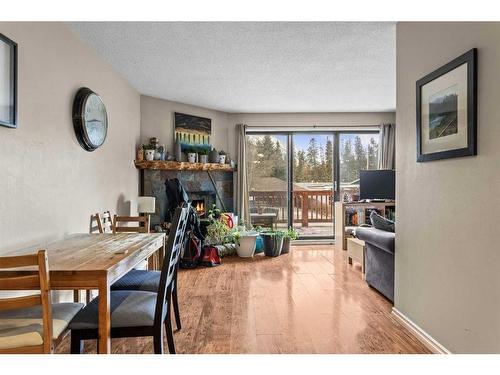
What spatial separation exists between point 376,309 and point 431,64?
2016 mm

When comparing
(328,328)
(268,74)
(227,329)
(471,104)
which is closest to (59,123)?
(227,329)

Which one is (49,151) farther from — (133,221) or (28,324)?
(28,324)

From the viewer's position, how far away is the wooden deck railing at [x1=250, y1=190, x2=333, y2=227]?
6698mm

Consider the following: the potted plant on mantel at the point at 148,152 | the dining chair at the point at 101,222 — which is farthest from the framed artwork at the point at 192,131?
the dining chair at the point at 101,222

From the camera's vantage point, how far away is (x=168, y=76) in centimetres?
435

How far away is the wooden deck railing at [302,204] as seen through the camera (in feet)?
22.0

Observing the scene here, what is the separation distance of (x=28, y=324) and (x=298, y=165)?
5535mm

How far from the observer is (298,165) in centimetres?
670

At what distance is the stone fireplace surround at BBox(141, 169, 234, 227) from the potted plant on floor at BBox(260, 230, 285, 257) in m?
1.23

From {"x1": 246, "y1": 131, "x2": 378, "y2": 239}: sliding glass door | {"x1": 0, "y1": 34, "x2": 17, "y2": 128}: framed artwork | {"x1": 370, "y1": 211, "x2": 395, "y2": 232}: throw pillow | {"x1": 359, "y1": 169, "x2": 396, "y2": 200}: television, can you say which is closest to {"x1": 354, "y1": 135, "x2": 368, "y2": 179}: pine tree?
{"x1": 246, "y1": 131, "x2": 378, "y2": 239}: sliding glass door

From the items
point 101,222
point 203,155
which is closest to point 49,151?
point 101,222

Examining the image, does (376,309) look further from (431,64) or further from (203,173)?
(203,173)

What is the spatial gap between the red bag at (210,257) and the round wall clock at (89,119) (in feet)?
6.43

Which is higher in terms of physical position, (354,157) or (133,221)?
(354,157)
